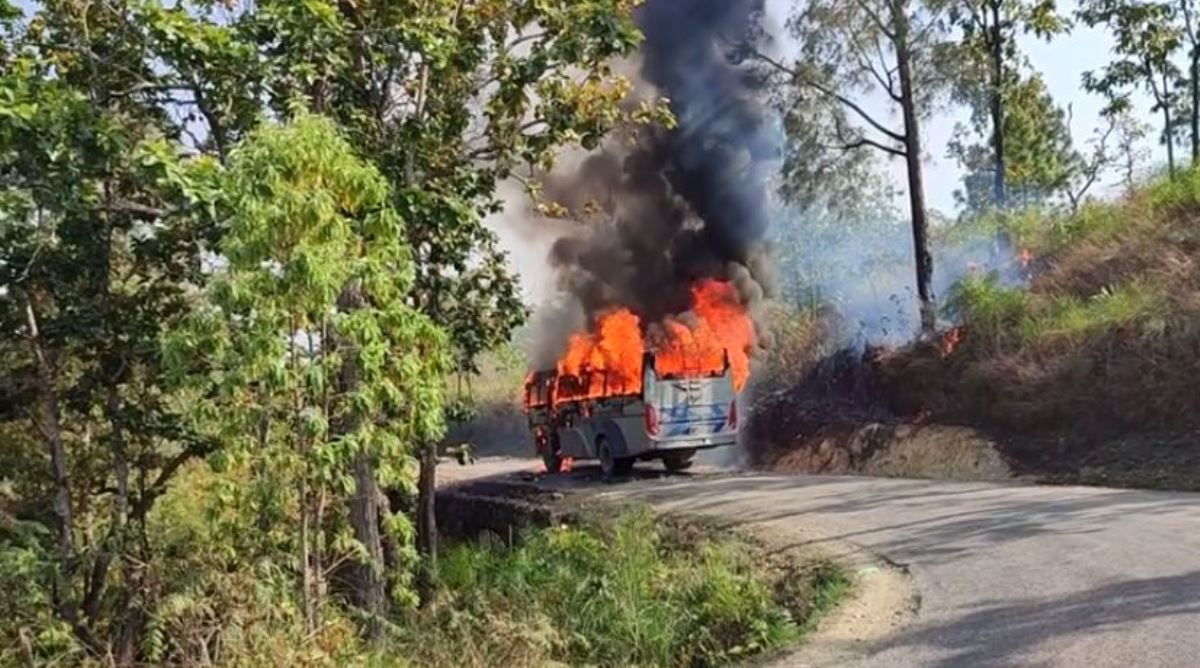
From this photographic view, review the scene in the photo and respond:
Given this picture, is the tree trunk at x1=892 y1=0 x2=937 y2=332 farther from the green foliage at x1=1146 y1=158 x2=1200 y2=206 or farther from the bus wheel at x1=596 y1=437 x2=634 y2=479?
the bus wheel at x1=596 y1=437 x2=634 y2=479

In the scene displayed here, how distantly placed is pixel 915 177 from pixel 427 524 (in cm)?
1344

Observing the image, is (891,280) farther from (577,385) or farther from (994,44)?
(577,385)

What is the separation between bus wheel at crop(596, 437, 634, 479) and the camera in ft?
66.0

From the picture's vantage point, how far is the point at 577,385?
22.0 m

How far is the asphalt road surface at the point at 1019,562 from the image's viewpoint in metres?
6.57

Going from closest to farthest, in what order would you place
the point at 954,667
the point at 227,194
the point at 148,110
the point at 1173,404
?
the point at 954,667 → the point at 227,194 → the point at 148,110 → the point at 1173,404

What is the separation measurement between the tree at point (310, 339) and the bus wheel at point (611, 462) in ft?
39.4

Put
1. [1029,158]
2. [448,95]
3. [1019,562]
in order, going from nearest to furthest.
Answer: [1019,562]
[448,95]
[1029,158]

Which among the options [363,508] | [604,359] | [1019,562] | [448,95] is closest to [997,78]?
[604,359]

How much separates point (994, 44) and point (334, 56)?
58.3 feet

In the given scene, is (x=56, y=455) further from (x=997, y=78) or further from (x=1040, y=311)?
(x=997, y=78)

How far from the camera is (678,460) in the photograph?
20.4 meters

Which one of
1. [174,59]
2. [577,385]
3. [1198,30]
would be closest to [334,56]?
[174,59]

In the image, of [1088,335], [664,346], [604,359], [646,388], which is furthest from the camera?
[604,359]
